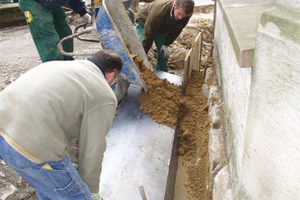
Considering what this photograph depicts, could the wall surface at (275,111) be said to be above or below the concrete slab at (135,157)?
above

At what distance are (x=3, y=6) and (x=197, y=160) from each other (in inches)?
320

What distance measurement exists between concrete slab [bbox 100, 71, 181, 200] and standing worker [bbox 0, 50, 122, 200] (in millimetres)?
503

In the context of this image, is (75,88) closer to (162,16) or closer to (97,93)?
(97,93)

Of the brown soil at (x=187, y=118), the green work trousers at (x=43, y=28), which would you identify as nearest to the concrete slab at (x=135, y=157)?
the brown soil at (x=187, y=118)

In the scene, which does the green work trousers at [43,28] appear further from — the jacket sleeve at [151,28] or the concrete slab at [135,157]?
the concrete slab at [135,157]

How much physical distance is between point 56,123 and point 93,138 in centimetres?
25

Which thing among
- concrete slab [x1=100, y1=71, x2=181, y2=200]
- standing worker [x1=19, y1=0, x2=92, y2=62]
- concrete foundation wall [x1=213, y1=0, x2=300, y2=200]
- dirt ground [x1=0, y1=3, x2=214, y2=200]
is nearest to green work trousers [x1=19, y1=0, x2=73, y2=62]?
standing worker [x1=19, y1=0, x2=92, y2=62]

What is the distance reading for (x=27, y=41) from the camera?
226 inches

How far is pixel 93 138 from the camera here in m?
1.38

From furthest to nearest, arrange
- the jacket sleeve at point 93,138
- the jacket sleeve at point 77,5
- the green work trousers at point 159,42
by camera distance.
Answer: the green work trousers at point 159,42
the jacket sleeve at point 77,5
the jacket sleeve at point 93,138

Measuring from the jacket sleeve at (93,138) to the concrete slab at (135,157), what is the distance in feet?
1.97

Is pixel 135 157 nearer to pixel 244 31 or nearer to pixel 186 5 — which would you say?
pixel 244 31

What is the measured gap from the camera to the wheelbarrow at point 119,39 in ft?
7.72

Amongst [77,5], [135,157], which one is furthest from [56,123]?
[77,5]
